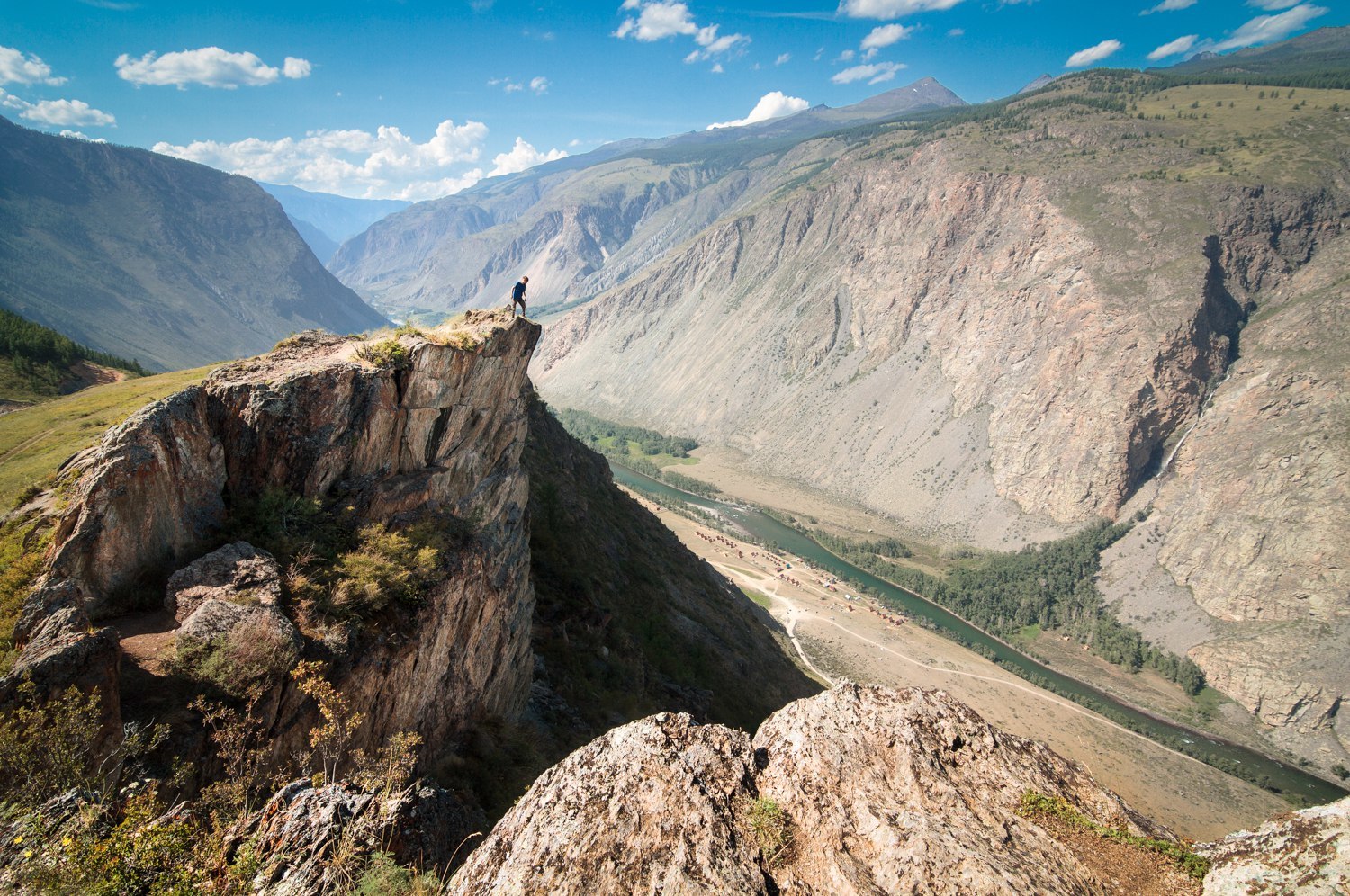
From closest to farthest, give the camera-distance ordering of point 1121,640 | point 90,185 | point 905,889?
1. point 905,889
2. point 1121,640
3. point 90,185

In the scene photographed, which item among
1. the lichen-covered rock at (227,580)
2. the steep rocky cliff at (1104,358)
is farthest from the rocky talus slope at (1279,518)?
the lichen-covered rock at (227,580)

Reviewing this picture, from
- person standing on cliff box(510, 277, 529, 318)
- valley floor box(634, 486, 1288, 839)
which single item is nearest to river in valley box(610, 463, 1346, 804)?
valley floor box(634, 486, 1288, 839)

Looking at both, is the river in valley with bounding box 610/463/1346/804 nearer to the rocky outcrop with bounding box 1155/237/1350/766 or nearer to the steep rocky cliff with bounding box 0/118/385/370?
the rocky outcrop with bounding box 1155/237/1350/766

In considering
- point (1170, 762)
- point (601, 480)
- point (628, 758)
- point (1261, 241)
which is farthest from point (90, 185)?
point (1261, 241)

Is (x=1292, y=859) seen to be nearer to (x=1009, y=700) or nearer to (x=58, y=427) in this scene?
(x=58, y=427)

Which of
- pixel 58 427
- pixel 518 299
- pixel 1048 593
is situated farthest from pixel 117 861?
pixel 1048 593

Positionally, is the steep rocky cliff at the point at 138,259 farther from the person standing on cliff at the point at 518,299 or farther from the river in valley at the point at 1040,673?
the person standing on cliff at the point at 518,299

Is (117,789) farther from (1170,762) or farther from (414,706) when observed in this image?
(1170,762)
